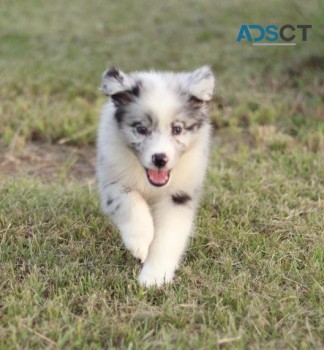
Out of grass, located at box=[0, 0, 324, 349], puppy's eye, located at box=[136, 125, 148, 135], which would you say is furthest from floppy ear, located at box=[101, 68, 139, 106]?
grass, located at box=[0, 0, 324, 349]

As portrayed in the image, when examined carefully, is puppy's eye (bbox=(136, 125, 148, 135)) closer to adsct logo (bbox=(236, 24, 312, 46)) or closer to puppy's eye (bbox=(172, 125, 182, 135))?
puppy's eye (bbox=(172, 125, 182, 135))

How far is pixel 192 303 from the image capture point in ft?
11.4

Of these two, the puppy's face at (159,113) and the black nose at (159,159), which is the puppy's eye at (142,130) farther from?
the black nose at (159,159)

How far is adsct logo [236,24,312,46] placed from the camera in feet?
27.0

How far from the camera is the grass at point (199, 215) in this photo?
326 centimetres

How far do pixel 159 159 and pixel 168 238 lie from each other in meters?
0.52

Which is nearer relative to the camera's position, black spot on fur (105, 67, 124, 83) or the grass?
the grass

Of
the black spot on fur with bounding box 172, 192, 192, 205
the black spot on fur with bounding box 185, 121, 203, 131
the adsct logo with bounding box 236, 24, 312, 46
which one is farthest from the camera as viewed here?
the adsct logo with bounding box 236, 24, 312, 46

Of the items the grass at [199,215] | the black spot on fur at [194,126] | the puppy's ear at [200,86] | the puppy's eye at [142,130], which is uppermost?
the puppy's ear at [200,86]

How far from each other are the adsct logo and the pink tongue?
4.81 m

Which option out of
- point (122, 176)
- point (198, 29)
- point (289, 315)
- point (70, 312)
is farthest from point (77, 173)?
point (198, 29)

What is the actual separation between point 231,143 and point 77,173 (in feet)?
5.05

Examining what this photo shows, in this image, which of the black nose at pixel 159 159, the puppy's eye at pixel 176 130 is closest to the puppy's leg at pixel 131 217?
the black nose at pixel 159 159

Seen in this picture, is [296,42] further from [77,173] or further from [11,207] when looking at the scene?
[11,207]
